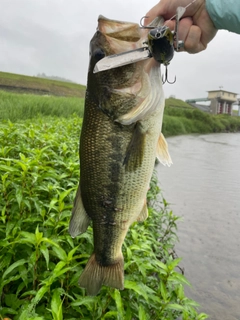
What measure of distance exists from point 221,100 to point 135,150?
61.7 m

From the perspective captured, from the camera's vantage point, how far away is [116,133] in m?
1.78

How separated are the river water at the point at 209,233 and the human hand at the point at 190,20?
11.0 feet

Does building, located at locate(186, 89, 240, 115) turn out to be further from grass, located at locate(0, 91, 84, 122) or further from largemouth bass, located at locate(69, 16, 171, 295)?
largemouth bass, located at locate(69, 16, 171, 295)

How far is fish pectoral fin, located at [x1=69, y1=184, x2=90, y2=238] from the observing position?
186 centimetres

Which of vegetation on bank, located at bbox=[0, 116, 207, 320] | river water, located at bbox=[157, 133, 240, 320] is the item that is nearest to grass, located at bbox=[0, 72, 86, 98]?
river water, located at bbox=[157, 133, 240, 320]

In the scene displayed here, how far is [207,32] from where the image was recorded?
7.16ft

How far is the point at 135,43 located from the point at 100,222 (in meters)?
1.05

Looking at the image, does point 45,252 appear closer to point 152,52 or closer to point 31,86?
point 152,52

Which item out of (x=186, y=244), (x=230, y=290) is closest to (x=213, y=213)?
(x=186, y=244)

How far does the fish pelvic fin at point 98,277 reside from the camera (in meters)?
1.92

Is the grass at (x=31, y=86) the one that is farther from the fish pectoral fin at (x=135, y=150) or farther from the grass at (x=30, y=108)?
the fish pectoral fin at (x=135, y=150)

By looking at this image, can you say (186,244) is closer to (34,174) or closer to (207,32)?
(34,174)

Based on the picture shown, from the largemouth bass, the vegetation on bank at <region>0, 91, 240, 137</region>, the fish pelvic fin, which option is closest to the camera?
the largemouth bass

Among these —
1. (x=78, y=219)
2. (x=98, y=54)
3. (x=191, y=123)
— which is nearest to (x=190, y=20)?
(x=98, y=54)
